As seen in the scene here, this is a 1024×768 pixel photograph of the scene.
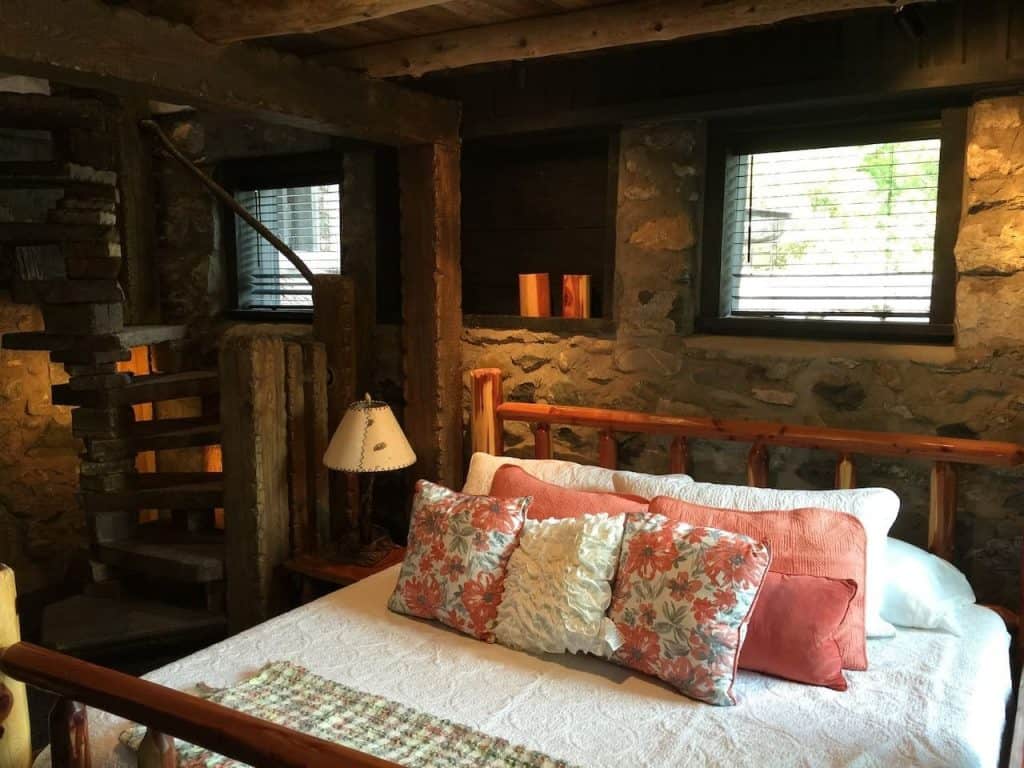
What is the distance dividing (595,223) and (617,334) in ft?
1.45

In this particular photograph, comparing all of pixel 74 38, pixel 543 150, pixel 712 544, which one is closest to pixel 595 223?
pixel 543 150

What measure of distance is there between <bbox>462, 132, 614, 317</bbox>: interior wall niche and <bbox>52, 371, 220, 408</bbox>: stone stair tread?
1.24 meters

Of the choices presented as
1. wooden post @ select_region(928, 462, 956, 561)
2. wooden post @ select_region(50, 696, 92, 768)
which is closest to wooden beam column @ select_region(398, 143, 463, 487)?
wooden post @ select_region(928, 462, 956, 561)

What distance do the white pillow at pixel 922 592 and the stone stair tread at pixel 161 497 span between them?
98.3 inches

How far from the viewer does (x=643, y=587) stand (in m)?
2.02

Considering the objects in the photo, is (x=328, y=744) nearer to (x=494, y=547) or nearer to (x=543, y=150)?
(x=494, y=547)

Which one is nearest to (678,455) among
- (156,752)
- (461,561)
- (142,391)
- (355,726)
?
(461,561)

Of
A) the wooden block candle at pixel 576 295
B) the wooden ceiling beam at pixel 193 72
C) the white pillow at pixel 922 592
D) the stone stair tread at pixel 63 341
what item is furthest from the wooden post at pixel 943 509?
the stone stair tread at pixel 63 341

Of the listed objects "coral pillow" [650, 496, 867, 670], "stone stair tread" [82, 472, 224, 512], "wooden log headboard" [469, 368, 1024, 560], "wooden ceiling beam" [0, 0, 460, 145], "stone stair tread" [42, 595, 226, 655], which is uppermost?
"wooden ceiling beam" [0, 0, 460, 145]

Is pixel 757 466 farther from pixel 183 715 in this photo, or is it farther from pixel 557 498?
pixel 183 715

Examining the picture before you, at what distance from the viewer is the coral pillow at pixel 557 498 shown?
237cm

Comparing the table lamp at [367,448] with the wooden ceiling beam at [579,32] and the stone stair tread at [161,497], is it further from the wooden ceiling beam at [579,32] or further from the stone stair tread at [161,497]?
the wooden ceiling beam at [579,32]

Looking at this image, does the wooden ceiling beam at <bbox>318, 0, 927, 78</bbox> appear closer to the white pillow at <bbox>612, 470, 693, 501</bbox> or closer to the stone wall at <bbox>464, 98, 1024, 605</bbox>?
the stone wall at <bbox>464, 98, 1024, 605</bbox>

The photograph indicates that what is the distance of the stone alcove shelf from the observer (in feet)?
10.2
